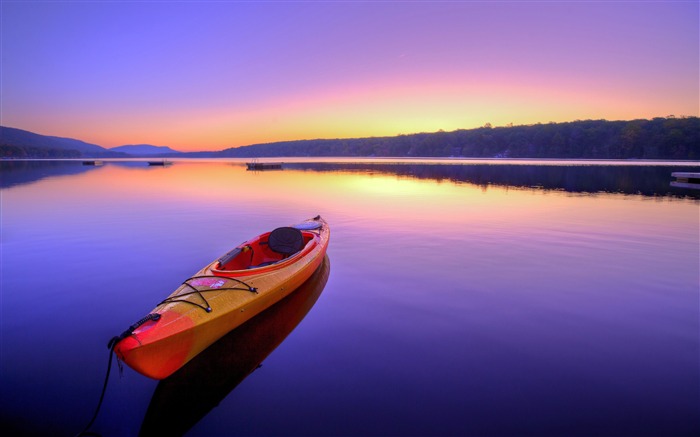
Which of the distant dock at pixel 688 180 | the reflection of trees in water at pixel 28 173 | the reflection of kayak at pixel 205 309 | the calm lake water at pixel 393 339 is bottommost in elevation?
→ the calm lake water at pixel 393 339

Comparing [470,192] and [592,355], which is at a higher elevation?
[470,192]

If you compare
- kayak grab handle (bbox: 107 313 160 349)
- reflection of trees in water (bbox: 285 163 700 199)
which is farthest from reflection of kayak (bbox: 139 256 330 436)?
reflection of trees in water (bbox: 285 163 700 199)

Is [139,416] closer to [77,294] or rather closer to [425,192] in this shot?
[77,294]

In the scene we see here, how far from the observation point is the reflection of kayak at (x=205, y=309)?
541 centimetres

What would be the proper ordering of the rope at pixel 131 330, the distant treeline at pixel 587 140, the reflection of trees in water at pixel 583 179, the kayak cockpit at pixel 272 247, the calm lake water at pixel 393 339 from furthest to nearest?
the distant treeline at pixel 587 140
the reflection of trees in water at pixel 583 179
the kayak cockpit at pixel 272 247
the calm lake water at pixel 393 339
the rope at pixel 131 330

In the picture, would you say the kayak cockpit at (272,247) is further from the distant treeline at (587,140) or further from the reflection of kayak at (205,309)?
the distant treeline at (587,140)

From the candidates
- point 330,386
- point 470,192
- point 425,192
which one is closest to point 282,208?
point 425,192

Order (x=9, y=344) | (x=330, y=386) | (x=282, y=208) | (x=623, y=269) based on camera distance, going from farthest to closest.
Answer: (x=282, y=208), (x=623, y=269), (x=9, y=344), (x=330, y=386)

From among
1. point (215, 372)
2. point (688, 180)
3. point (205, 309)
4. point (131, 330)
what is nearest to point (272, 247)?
point (205, 309)

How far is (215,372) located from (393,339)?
11.5 ft

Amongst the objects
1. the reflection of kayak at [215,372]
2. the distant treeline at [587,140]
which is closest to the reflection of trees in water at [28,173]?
the reflection of kayak at [215,372]

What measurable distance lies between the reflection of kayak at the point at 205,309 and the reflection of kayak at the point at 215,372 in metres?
0.46

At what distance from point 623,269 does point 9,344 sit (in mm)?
16629

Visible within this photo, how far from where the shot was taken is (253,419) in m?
5.32
